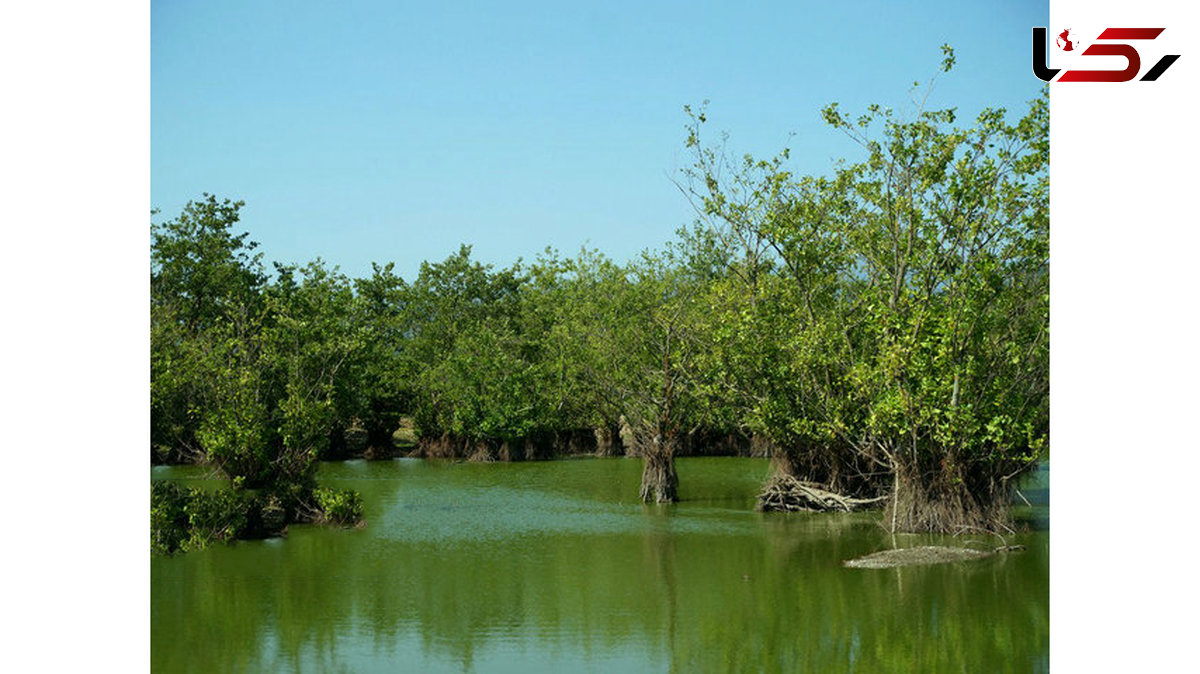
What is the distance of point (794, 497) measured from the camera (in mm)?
14734

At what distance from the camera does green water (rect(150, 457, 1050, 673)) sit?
27.1ft

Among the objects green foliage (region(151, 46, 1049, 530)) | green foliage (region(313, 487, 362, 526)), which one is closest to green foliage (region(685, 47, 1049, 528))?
green foliage (region(151, 46, 1049, 530))

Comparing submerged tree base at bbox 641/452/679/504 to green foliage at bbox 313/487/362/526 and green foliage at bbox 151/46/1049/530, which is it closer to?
green foliage at bbox 151/46/1049/530

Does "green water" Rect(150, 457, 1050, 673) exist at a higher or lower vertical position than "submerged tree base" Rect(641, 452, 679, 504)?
lower

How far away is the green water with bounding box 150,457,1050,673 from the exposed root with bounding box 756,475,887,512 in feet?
0.96

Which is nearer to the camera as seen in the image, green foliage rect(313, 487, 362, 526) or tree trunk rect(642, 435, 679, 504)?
green foliage rect(313, 487, 362, 526)

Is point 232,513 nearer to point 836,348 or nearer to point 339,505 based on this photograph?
point 339,505

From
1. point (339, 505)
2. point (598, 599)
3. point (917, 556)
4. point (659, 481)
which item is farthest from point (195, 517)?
point (917, 556)
